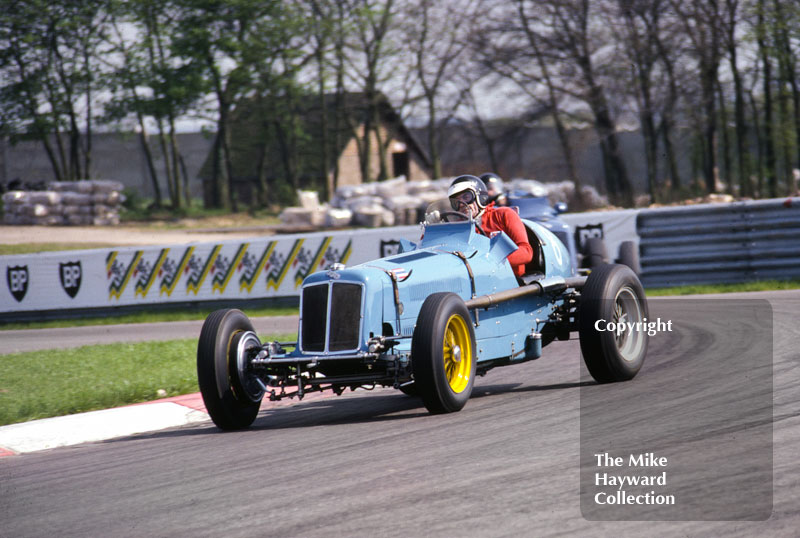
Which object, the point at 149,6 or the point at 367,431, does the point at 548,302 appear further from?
the point at 149,6

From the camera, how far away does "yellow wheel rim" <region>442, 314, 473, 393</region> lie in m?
6.96

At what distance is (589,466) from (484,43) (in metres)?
28.4

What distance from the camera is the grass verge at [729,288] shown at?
1598 centimetres

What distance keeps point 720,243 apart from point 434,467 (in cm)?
1316

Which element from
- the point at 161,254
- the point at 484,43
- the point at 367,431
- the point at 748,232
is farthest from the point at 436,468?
the point at 484,43

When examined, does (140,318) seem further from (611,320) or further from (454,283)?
(611,320)

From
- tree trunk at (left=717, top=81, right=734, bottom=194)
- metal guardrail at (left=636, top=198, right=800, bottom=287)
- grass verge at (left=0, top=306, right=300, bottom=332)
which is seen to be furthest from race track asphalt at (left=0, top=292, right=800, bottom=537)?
tree trunk at (left=717, top=81, right=734, bottom=194)

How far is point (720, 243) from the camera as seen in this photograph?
55.8 ft

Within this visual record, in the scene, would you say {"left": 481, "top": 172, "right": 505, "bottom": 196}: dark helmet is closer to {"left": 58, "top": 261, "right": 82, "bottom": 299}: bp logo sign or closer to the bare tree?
Answer: {"left": 58, "top": 261, "right": 82, "bottom": 299}: bp logo sign

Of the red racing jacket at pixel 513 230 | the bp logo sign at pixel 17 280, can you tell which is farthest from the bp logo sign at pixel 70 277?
the red racing jacket at pixel 513 230

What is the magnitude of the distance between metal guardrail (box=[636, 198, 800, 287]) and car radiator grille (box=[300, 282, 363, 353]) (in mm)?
11532

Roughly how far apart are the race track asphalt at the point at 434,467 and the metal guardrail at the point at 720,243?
882 cm

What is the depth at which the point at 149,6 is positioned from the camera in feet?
140

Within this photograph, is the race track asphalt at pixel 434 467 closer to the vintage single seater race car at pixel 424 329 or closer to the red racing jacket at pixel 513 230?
the vintage single seater race car at pixel 424 329
